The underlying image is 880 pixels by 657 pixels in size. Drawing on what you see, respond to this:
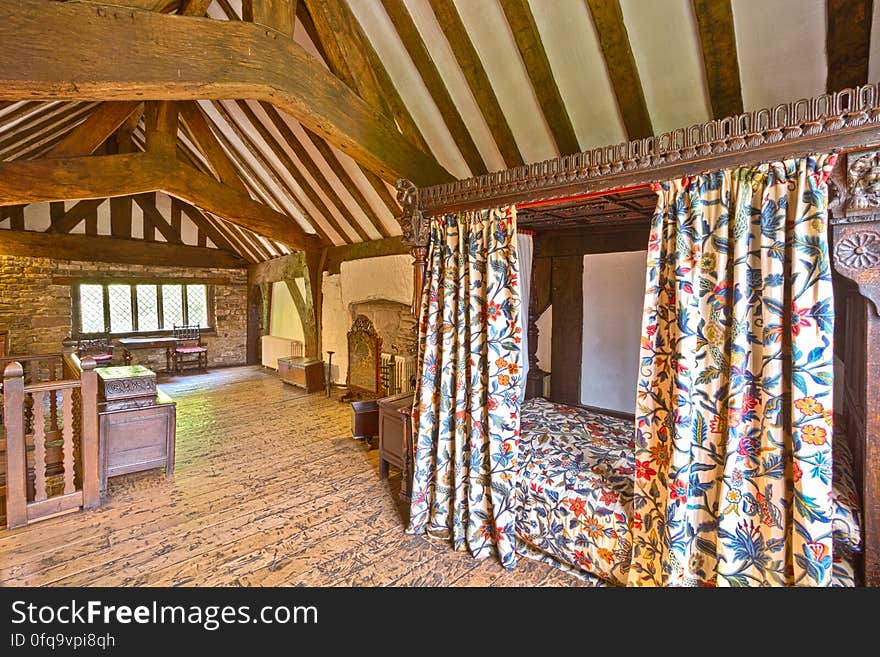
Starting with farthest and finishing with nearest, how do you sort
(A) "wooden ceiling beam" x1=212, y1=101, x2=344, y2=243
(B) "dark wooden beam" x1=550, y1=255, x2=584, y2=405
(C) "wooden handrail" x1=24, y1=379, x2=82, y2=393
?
(A) "wooden ceiling beam" x1=212, y1=101, x2=344, y2=243 → (B) "dark wooden beam" x1=550, y1=255, x2=584, y2=405 → (C) "wooden handrail" x1=24, y1=379, x2=82, y2=393

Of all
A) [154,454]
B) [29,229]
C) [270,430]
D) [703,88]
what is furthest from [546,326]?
[29,229]

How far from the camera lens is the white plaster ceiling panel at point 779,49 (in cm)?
185

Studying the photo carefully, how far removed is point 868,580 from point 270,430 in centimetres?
482

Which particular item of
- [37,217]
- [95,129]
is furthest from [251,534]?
[37,217]

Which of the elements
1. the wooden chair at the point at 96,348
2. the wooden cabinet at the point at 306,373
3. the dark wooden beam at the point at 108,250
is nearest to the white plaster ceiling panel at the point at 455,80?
the wooden cabinet at the point at 306,373

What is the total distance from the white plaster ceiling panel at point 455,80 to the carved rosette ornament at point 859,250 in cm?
218

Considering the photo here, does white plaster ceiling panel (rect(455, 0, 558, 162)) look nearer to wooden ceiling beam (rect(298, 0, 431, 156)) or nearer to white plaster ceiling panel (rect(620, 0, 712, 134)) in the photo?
white plaster ceiling panel (rect(620, 0, 712, 134))

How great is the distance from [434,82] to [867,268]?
2.60 metres

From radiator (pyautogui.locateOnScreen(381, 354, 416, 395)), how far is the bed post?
432cm

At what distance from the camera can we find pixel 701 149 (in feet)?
5.90

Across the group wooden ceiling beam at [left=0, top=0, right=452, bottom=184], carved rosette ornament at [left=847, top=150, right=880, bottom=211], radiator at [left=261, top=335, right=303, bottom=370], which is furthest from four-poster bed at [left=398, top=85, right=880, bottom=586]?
radiator at [left=261, top=335, right=303, bottom=370]

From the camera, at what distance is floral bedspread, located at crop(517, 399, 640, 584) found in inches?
86.4

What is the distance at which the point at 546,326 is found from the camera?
397 cm

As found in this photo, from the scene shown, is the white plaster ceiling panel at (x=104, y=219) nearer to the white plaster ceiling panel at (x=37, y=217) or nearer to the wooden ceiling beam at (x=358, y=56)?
the white plaster ceiling panel at (x=37, y=217)
